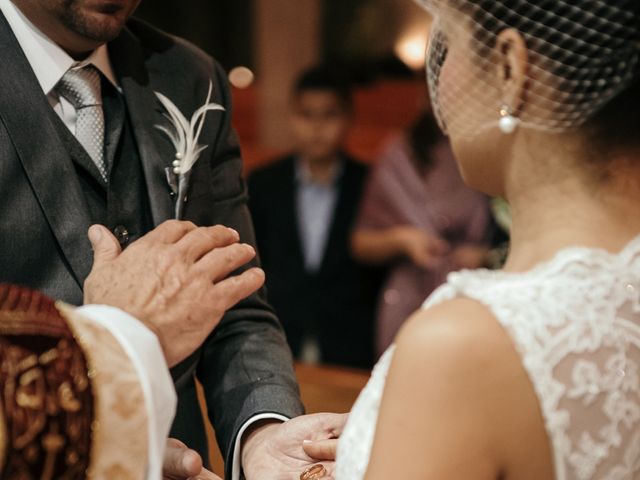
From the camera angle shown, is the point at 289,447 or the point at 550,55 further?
the point at 289,447

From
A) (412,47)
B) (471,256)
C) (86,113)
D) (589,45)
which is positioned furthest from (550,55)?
(412,47)

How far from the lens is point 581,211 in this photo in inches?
54.6

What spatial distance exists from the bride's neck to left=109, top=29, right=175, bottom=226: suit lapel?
0.76 metres

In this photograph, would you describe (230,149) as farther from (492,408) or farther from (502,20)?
(492,408)

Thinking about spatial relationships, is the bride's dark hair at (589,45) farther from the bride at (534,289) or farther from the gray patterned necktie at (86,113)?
the gray patterned necktie at (86,113)

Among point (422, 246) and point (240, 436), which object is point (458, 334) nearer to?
point (240, 436)

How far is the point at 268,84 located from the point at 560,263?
211 inches

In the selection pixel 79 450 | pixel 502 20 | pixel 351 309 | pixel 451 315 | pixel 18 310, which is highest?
pixel 502 20

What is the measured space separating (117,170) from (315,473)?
2.17 ft

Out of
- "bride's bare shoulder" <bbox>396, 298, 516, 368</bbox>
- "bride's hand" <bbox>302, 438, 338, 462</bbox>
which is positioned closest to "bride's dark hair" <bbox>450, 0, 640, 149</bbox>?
"bride's bare shoulder" <bbox>396, 298, 516, 368</bbox>

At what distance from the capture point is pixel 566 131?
1383 mm

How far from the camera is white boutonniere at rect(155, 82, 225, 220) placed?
1.95 meters

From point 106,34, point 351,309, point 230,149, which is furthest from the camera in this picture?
point 351,309

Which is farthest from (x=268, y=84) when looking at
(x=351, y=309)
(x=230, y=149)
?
(x=230, y=149)
